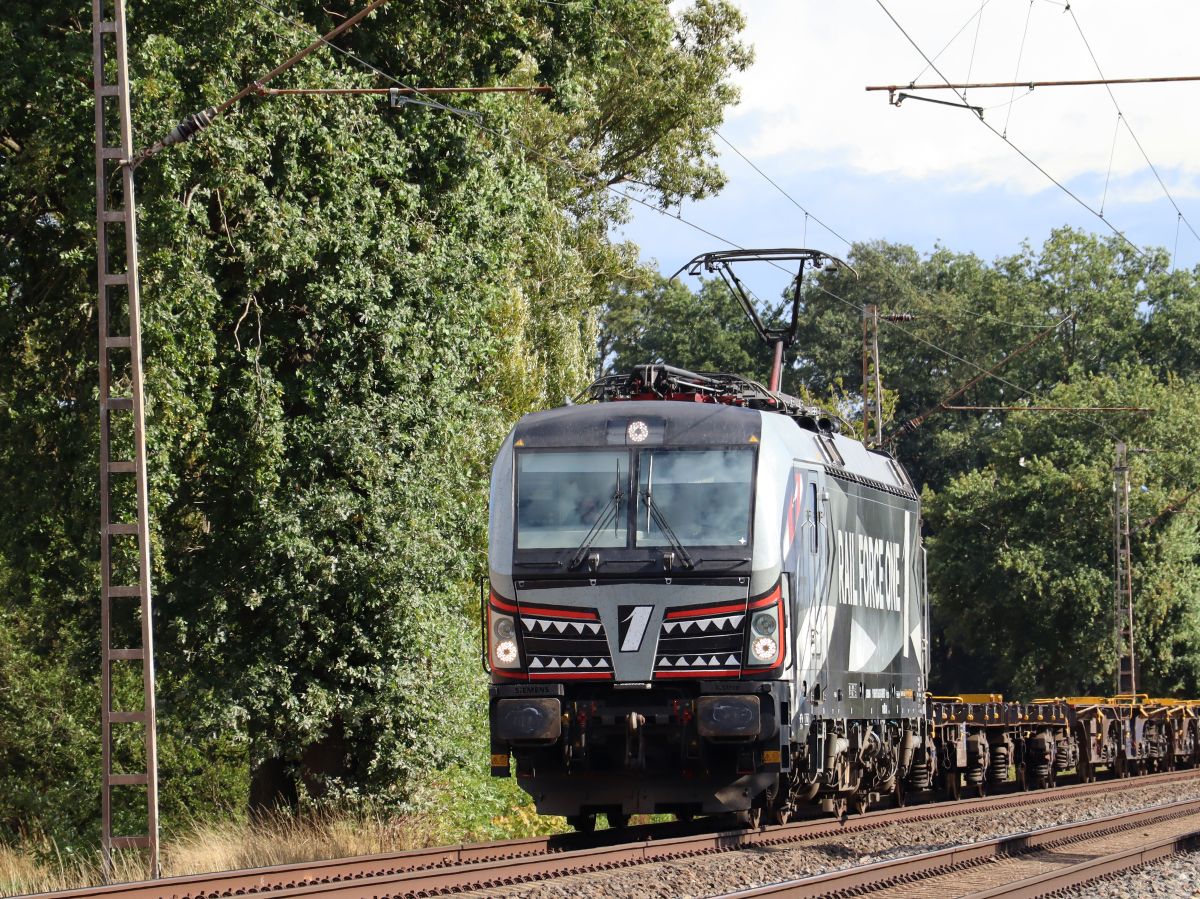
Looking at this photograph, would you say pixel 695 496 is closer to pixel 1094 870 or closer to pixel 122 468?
pixel 1094 870

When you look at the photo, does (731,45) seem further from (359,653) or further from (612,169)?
(359,653)

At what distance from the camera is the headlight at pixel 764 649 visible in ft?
45.7

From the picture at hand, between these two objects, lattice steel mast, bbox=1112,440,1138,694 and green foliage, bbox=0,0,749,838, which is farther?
lattice steel mast, bbox=1112,440,1138,694

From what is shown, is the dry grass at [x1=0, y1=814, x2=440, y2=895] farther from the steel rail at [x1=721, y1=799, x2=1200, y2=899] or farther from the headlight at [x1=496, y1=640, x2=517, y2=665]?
the steel rail at [x1=721, y1=799, x2=1200, y2=899]

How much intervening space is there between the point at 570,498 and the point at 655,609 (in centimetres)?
125

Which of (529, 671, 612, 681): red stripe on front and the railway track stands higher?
(529, 671, 612, 681): red stripe on front

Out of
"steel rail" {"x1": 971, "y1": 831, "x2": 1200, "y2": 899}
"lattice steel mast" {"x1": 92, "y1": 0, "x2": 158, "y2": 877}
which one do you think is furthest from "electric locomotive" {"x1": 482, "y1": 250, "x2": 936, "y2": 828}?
"lattice steel mast" {"x1": 92, "y1": 0, "x2": 158, "y2": 877}

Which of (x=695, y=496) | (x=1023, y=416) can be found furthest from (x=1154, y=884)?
(x=1023, y=416)

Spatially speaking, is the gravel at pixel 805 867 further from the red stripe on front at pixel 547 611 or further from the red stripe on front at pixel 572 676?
the red stripe on front at pixel 547 611

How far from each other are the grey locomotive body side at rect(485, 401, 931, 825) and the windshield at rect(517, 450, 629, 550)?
12 millimetres

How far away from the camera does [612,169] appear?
41.1 m

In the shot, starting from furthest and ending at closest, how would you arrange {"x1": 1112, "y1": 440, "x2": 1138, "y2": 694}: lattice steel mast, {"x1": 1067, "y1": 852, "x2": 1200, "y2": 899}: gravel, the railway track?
{"x1": 1112, "y1": 440, "x2": 1138, "y2": 694}: lattice steel mast
{"x1": 1067, "y1": 852, "x2": 1200, "y2": 899}: gravel
the railway track

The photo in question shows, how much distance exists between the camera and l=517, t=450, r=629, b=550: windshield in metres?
14.3

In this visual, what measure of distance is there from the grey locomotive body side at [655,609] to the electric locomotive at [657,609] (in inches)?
0.6
